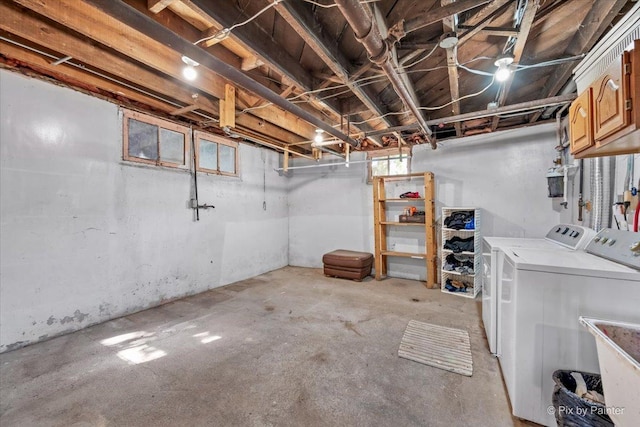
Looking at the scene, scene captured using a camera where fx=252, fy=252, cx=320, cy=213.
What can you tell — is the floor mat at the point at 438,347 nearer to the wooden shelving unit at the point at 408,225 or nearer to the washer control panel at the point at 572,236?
the washer control panel at the point at 572,236

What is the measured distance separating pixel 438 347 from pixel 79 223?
407 cm

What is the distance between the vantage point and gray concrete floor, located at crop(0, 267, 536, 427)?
1656 mm

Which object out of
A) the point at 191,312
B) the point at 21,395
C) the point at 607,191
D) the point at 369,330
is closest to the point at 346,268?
the point at 369,330

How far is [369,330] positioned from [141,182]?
3.50 meters

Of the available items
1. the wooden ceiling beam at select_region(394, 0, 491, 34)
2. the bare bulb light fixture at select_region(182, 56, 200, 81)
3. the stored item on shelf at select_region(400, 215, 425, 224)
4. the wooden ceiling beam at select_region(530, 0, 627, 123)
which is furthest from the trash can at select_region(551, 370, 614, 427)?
the bare bulb light fixture at select_region(182, 56, 200, 81)

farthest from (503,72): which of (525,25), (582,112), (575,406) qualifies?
(575,406)

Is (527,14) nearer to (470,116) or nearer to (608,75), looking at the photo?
(608,75)

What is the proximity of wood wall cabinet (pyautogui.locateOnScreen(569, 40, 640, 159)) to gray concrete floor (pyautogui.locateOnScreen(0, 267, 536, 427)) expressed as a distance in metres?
1.75

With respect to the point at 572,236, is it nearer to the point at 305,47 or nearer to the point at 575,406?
the point at 575,406

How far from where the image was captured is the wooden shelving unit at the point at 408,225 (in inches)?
166

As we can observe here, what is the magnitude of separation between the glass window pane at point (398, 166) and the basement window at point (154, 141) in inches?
144

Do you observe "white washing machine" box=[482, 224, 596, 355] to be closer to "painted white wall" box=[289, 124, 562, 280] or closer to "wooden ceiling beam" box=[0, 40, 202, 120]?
"painted white wall" box=[289, 124, 562, 280]

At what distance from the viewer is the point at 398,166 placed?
4.93m

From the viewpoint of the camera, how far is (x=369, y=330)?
109 inches
